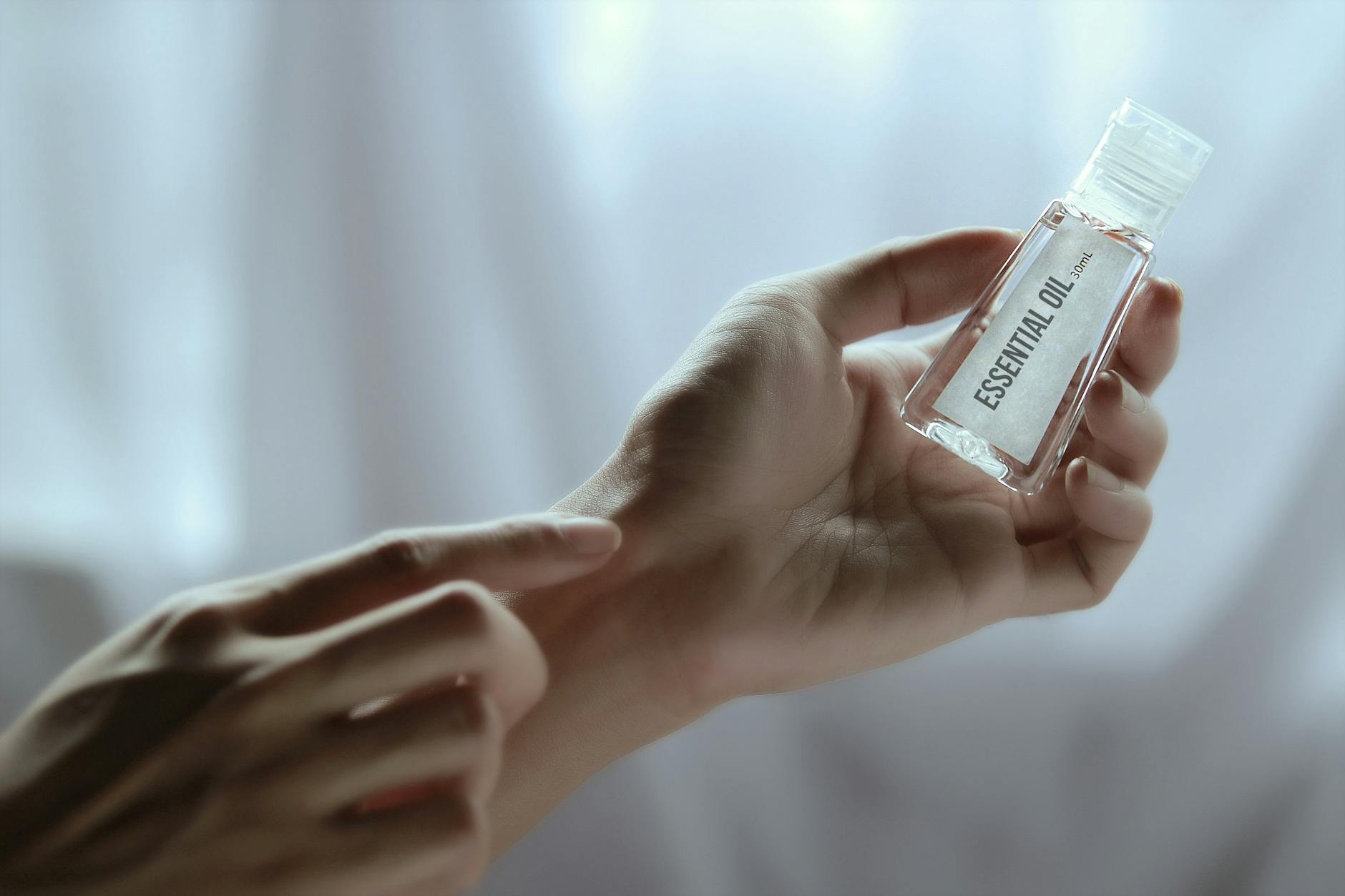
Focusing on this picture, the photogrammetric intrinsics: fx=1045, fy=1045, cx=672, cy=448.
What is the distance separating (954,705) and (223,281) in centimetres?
73

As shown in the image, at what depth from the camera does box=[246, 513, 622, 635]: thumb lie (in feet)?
1.59

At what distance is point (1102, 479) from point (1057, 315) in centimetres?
13

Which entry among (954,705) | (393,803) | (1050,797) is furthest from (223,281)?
(1050,797)

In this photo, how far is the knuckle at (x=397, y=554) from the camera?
A: 1.61 ft

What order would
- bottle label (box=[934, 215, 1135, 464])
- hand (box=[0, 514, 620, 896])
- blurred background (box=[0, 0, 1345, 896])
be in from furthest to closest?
blurred background (box=[0, 0, 1345, 896]) → bottle label (box=[934, 215, 1135, 464]) → hand (box=[0, 514, 620, 896])

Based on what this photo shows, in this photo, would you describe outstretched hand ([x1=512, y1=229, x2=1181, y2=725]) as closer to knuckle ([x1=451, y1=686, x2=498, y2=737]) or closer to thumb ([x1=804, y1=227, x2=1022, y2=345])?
thumb ([x1=804, y1=227, x2=1022, y2=345])

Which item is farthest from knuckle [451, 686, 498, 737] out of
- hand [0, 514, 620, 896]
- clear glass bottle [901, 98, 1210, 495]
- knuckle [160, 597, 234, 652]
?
clear glass bottle [901, 98, 1210, 495]

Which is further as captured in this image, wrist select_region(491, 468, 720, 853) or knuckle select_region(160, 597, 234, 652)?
wrist select_region(491, 468, 720, 853)

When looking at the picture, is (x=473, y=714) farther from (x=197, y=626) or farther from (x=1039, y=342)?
(x=1039, y=342)

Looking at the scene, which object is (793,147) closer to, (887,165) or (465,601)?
(887,165)

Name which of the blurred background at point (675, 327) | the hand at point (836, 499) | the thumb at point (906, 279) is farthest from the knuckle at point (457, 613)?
the blurred background at point (675, 327)

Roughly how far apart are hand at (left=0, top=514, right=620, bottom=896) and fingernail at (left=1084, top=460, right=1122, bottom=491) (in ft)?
1.27

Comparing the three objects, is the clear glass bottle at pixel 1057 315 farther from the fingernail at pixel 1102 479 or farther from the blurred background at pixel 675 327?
the blurred background at pixel 675 327

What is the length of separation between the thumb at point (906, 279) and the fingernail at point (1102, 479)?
135 mm
